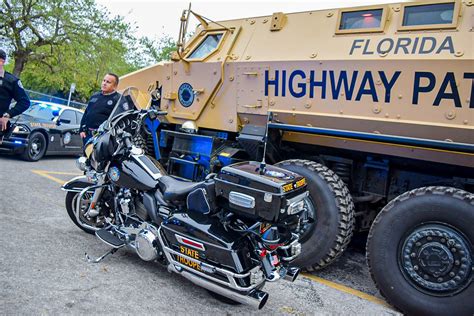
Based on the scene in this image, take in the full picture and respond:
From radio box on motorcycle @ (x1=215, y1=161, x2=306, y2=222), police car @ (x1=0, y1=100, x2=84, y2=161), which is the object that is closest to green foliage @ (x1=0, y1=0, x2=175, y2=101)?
police car @ (x1=0, y1=100, x2=84, y2=161)

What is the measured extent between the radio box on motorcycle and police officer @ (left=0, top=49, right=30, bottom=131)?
3.55 meters

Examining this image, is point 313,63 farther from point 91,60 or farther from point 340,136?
point 91,60

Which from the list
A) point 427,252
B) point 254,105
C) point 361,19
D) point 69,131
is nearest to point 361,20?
point 361,19

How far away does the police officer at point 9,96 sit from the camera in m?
5.48

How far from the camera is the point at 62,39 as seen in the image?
19.8m

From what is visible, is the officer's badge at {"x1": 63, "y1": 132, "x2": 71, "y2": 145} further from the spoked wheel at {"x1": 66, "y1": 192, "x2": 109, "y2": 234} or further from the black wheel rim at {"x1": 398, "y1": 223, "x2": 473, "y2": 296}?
the black wheel rim at {"x1": 398, "y1": 223, "x2": 473, "y2": 296}

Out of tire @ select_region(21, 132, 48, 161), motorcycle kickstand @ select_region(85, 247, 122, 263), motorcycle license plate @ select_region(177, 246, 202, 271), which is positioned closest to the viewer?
motorcycle license plate @ select_region(177, 246, 202, 271)

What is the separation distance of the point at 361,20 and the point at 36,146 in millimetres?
7936

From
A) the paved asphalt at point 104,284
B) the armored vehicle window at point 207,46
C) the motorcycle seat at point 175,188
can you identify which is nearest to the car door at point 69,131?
the armored vehicle window at point 207,46

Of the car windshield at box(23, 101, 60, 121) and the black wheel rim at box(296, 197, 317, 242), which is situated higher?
the car windshield at box(23, 101, 60, 121)

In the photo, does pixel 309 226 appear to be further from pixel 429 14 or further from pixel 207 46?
pixel 207 46

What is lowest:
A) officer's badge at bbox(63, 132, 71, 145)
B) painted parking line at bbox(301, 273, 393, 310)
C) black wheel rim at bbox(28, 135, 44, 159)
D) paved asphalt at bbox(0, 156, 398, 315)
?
painted parking line at bbox(301, 273, 393, 310)

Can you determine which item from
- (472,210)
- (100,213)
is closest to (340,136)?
(472,210)

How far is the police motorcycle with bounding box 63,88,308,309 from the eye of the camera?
122 inches
